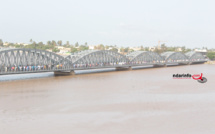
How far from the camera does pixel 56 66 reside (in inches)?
2007

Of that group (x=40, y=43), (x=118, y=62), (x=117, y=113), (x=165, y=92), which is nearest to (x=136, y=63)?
(x=118, y=62)

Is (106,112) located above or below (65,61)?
below

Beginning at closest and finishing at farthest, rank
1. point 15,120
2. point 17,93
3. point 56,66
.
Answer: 1. point 15,120
2. point 17,93
3. point 56,66

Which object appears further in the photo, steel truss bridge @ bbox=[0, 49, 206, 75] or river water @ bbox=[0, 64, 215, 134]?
steel truss bridge @ bbox=[0, 49, 206, 75]

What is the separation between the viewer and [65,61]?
53.2m

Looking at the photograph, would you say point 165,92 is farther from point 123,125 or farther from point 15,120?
point 15,120

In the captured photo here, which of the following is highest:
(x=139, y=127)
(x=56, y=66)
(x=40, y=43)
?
(x=40, y=43)

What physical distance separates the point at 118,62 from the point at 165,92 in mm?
39336

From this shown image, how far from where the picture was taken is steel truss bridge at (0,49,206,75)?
141 feet

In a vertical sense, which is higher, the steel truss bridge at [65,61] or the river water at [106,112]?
the steel truss bridge at [65,61]

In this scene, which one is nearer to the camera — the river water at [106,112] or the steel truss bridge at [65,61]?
the river water at [106,112]

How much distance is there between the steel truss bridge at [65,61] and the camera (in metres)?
43.0

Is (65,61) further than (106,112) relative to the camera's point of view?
Yes

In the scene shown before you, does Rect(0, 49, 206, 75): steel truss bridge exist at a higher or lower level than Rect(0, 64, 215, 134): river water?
higher
